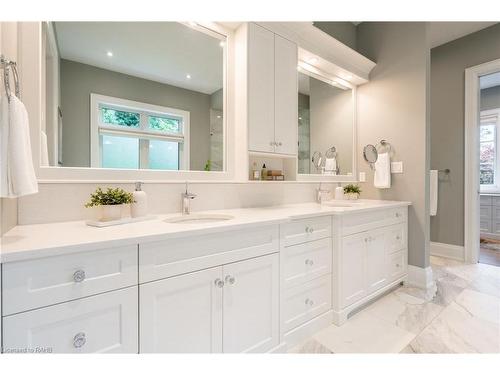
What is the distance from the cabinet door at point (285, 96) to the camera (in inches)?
74.0

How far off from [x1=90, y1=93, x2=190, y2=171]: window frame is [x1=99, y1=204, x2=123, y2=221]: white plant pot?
1.16 feet

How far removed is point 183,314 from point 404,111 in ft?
8.49

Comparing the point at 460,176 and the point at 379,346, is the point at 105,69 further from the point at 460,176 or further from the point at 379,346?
the point at 460,176

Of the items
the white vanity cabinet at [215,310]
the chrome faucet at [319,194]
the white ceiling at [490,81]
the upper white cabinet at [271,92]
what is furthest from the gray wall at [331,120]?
the white ceiling at [490,81]

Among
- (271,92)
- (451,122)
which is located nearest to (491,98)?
(451,122)

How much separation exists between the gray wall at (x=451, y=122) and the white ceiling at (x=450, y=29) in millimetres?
69

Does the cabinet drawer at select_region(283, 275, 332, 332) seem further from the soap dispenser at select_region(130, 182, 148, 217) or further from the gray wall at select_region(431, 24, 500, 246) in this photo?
the gray wall at select_region(431, 24, 500, 246)

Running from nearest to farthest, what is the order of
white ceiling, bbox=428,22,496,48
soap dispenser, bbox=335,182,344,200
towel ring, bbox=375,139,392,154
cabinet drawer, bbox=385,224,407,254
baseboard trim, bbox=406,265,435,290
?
cabinet drawer, bbox=385,224,407,254 < baseboard trim, bbox=406,265,435,290 < soap dispenser, bbox=335,182,344,200 < towel ring, bbox=375,139,392,154 < white ceiling, bbox=428,22,496,48

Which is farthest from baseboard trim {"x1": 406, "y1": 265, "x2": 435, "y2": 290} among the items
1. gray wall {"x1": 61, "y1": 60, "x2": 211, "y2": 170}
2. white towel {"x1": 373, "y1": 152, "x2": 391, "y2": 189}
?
gray wall {"x1": 61, "y1": 60, "x2": 211, "y2": 170}

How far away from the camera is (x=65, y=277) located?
30.7 inches

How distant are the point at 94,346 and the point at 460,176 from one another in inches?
150

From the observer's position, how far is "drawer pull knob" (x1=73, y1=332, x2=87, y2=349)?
2.63 ft

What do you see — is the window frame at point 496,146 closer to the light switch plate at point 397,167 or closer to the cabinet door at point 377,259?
the light switch plate at point 397,167
